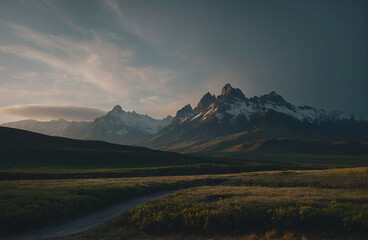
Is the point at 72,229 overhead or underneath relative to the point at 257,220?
underneath

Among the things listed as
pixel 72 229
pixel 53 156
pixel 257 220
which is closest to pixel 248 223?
pixel 257 220

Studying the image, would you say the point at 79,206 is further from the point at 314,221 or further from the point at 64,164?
the point at 64,164

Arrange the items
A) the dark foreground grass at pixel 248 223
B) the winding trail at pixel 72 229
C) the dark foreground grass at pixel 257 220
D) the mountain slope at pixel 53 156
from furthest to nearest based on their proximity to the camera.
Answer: the mountain slope at pixel 53 156, the winding trail at pixel 72 229, the dark foreground grass at pixel 257 220, the dark foreground grass at pixel 248 223

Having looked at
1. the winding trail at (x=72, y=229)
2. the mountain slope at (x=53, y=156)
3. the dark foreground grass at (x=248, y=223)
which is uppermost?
the mountain slope at (x=53, y=156)

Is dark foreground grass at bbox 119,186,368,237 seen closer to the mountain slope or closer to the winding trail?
the winding trail

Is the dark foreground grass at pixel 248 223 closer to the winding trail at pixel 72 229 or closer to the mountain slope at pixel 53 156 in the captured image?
the winding trail at pixel 72 229

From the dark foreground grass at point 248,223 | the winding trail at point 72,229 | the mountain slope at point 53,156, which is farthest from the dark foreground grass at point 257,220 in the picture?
the mountain slope at point 53,156

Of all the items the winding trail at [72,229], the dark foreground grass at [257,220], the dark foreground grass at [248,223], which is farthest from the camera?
the winding trail at [72,229]

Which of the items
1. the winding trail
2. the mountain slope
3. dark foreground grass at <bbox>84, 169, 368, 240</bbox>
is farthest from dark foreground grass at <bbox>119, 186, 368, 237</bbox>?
the mountain slope

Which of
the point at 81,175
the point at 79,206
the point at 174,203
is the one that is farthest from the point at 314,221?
the point at 81,175

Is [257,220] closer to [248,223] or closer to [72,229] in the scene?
[248,223]

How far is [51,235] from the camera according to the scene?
18.7m

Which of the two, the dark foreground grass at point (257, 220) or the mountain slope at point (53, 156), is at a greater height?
the mountain slope at point (53, 156)

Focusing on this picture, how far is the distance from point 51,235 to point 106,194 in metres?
13.9
